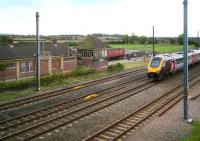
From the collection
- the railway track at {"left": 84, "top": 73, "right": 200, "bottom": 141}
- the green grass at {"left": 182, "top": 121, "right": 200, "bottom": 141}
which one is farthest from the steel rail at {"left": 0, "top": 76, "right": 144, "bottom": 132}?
the green grass at {"left": 182, "top": 121, "right": 200, "bottom": 141}

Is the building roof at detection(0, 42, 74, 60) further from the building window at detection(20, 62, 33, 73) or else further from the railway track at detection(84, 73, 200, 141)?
the railway track at detection(84, 73, 200, 141)

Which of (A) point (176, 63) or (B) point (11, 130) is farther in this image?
(A) point (176, 63)

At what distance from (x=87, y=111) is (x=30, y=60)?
22434 millimetres

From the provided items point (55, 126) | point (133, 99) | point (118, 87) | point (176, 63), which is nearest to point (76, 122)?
point (55, 126)

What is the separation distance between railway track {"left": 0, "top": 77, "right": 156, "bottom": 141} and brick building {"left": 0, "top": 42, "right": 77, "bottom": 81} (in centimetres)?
1610

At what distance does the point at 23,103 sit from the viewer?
21.4 metres

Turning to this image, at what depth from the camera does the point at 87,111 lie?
19469 millimetres

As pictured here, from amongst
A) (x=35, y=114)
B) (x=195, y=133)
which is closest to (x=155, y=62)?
(x=35, y=114)

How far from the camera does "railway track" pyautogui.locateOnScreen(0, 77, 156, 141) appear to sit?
48.5ft

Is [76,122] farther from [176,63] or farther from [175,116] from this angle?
[176,63]

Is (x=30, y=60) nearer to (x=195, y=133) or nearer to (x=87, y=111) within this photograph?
(x=87, y=111)

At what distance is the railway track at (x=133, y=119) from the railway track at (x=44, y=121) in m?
2.36

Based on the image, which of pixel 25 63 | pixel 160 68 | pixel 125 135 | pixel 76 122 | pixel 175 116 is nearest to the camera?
pixel 125 135

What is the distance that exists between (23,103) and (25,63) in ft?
61.8
